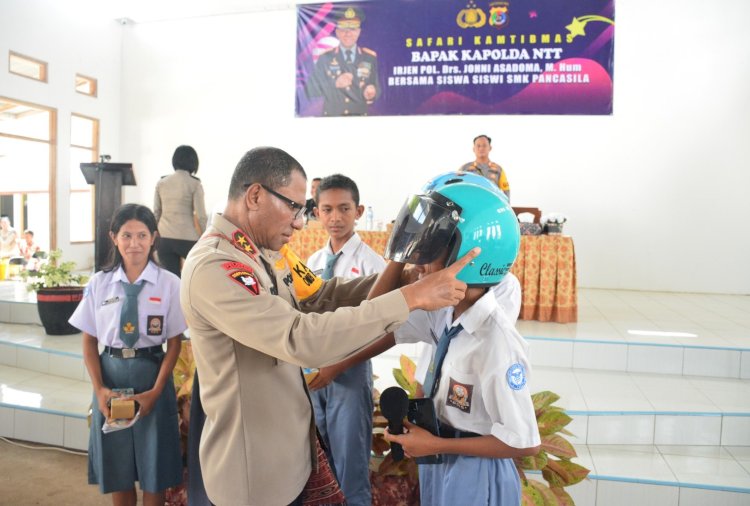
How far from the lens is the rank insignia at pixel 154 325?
6.98 ft

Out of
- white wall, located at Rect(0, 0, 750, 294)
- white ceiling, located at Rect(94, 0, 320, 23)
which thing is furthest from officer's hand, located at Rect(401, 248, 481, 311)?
white ceiling, located at Rect(94, 0, 320, 23)

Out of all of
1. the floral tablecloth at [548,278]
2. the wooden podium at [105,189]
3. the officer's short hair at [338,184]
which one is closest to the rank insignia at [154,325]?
the officer's short hair at [338,184]

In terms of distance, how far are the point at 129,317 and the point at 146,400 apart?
328 millimetres

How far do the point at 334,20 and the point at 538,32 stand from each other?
2.86 metres

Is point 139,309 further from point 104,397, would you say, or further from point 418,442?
point 418,442

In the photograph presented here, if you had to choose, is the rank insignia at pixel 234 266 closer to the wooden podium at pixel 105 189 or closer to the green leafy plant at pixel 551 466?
the green leafy plant at pixel 551 466

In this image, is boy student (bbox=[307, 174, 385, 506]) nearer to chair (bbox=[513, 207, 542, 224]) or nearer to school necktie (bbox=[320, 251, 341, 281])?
school necktie (bbox=[320, 251, 341, 281])

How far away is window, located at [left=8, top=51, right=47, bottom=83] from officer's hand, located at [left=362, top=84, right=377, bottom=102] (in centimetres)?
467

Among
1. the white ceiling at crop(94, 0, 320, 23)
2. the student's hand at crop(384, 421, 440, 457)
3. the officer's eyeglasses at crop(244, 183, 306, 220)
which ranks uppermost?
the white ceiling at crop(94, 0, 320, 23)

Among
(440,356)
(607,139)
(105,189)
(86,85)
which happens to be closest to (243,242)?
(440,356)

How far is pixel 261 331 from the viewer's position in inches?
42.0

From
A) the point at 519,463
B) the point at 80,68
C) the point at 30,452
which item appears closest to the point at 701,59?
the point at 519,463

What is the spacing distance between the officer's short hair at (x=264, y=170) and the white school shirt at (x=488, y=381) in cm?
52

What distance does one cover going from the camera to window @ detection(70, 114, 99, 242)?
8562 millimetres
